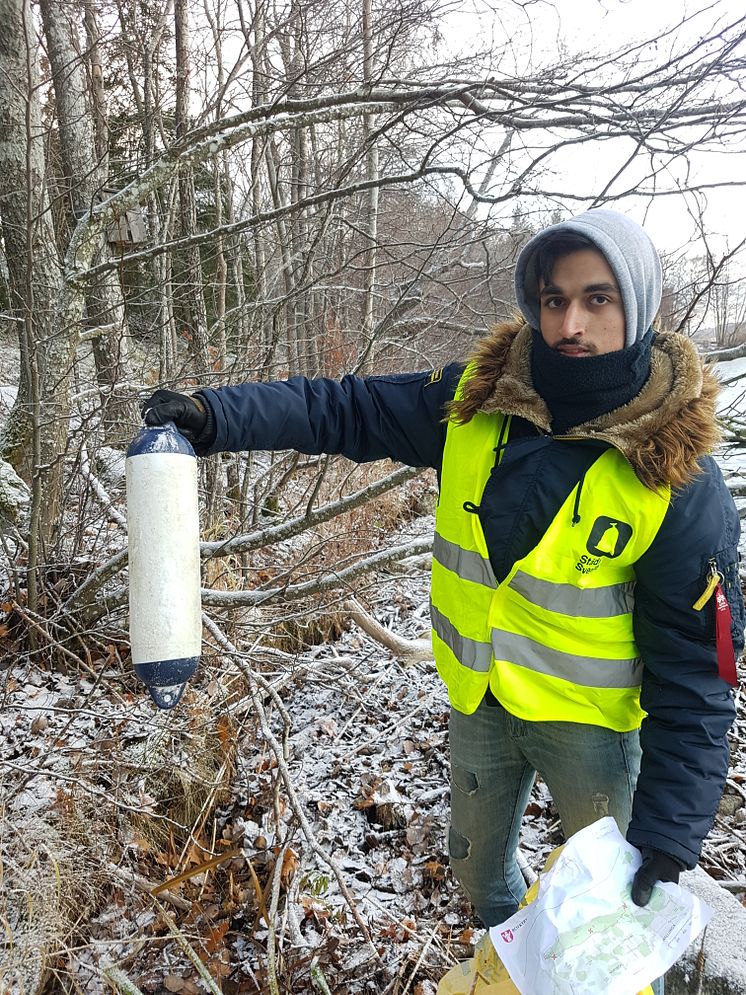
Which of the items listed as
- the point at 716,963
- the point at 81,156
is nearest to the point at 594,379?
the point at 716,963

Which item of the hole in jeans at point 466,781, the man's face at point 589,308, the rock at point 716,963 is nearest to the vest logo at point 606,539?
the man's face at point 589,308

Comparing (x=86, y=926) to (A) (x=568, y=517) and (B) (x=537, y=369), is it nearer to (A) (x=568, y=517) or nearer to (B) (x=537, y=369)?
(A) (x=568, y=517)

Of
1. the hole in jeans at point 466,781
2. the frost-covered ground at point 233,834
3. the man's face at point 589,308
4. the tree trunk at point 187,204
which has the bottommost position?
the frost-covered ground at point 233,834

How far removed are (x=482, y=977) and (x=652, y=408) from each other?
1706 mm

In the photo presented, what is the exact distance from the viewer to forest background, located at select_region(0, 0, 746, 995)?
248cm

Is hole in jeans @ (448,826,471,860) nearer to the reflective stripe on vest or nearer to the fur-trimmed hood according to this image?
the reflective stripe on vest

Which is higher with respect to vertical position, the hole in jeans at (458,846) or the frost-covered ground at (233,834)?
the hole in jeans at (458,846)

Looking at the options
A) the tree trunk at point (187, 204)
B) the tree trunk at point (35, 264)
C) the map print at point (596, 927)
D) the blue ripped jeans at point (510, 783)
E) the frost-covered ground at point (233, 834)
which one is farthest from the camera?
the tree trunk at point (187, 204)

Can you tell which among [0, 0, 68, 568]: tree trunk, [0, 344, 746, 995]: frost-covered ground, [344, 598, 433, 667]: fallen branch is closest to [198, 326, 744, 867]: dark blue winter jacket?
[0, 344, 746, 995]: frost-covered ground

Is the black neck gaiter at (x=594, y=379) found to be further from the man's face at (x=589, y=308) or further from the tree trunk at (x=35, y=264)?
the tree trunk at (x=35, y=264)

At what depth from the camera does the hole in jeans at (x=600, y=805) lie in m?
1.65

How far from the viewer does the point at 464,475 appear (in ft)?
5.41

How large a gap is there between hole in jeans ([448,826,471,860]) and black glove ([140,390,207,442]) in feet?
4.96

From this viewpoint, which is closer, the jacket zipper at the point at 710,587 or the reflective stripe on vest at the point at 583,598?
the jacket zipper at the point at 710,587
